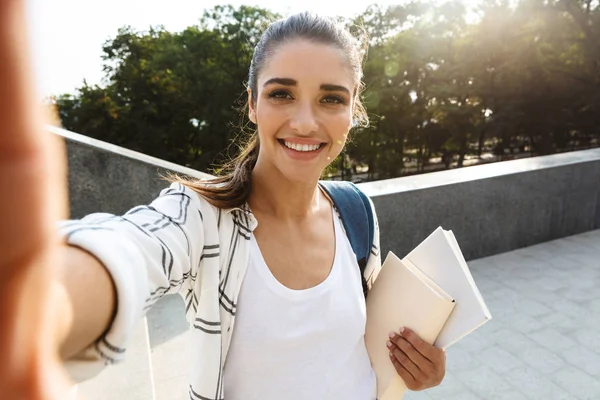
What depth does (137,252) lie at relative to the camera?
76 cm

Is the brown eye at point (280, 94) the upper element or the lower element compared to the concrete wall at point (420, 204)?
upper

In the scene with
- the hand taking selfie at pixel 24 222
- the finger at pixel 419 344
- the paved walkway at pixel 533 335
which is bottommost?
the paved walkway at pixel 533 335

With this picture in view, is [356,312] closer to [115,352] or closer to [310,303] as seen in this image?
[310,303]

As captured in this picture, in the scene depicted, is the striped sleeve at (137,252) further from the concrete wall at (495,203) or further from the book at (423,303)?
the concrete wall at (495,203)

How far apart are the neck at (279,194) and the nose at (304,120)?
20 centimetres

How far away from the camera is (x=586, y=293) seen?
4801 millimetres

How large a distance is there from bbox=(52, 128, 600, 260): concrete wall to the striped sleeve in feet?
11.8

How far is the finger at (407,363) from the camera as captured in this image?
148 centimetres

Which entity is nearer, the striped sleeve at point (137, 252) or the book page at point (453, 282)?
the striped sleeve at point (137, 252)

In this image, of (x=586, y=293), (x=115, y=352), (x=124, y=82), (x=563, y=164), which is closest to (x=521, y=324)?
(x=586, y=293)

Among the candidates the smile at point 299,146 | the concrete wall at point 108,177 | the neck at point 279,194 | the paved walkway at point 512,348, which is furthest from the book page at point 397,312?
the concrete wall at point 108,177

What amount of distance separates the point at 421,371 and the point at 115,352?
120cm

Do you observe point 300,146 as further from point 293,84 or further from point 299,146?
point 293,84

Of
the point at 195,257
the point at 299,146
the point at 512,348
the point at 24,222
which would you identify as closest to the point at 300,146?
the point at 299,146
